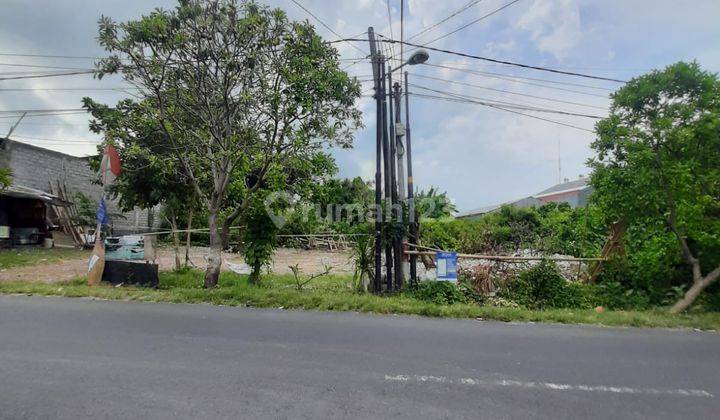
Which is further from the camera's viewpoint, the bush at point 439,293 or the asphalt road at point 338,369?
the bush at point 439,293

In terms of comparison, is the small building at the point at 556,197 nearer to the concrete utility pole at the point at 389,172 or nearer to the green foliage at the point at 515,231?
the green foliage at the point at 515,231

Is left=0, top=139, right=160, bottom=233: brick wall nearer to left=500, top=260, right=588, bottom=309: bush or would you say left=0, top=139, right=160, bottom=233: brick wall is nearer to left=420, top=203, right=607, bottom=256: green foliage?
left=420, top=203, right=607, bottom=256: green foliage

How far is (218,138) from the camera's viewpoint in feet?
32.3

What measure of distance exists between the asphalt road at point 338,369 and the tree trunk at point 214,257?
9.30 feet

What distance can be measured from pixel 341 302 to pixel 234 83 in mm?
5406

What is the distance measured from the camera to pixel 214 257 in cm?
1019

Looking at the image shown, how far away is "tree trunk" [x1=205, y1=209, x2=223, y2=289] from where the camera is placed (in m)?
10.0

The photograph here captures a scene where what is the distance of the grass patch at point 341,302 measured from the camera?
25.3ft

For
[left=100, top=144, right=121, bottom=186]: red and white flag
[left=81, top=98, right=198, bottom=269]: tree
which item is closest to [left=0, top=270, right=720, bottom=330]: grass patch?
[left=100, top=144, right=121, bottom=186]: red and white flag

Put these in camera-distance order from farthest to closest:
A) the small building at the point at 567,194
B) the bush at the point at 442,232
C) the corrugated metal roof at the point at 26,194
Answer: the small building at the point at 567,194
the bush at the point at 442,232
the corrugated metal roof at the point at 26,194

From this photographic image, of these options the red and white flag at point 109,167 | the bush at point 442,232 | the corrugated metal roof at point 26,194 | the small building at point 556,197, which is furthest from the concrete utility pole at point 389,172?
the small building at point 556,197

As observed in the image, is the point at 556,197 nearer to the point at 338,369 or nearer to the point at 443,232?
the point at 443,232

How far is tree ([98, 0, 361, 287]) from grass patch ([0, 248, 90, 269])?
24.2ft

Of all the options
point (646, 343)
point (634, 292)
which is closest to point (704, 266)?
point (634, 292)
